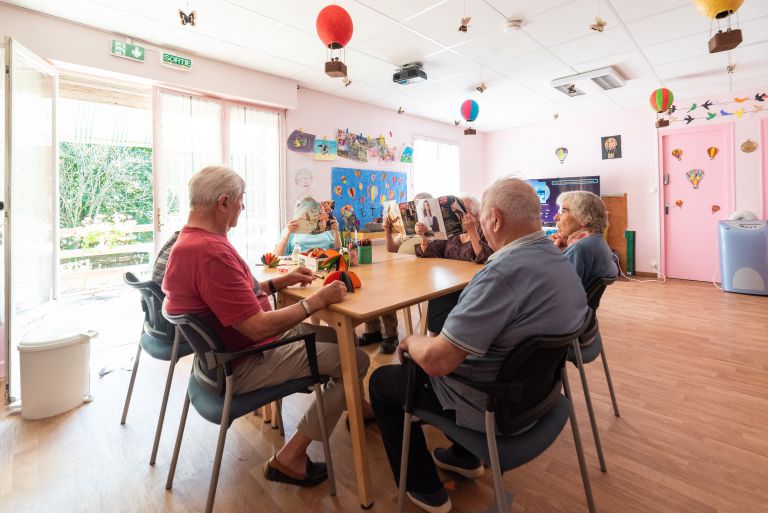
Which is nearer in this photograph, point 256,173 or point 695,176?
point 256,173

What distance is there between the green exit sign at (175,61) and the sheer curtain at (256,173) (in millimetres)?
560

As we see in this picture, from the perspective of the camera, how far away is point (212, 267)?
4.13 ft

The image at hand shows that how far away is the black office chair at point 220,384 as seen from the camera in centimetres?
128

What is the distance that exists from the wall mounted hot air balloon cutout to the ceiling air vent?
6.21 ft

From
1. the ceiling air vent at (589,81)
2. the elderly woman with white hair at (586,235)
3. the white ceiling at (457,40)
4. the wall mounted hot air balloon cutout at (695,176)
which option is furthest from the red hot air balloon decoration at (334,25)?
the wall mounted hot air balloon cutout at (695,176)

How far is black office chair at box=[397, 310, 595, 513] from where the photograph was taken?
103 cm

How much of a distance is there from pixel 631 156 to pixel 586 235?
16.5ft

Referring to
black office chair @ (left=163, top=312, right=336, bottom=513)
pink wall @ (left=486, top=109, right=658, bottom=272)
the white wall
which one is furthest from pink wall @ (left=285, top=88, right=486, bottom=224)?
black office chair @ (left=163, top=312, right=336, bottom=513)

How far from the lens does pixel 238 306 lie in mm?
1274

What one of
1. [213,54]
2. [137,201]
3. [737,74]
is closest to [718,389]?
[737,74]

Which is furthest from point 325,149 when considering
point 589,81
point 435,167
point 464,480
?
point 464,480

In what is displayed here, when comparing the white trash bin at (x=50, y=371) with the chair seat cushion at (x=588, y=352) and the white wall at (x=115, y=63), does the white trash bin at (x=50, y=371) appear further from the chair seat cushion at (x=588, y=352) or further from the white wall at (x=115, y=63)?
the chair seat cushion at (x=588, y=352)

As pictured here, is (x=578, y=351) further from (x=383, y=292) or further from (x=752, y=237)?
(x=752, y=237)

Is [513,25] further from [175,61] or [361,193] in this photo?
[175,61]
